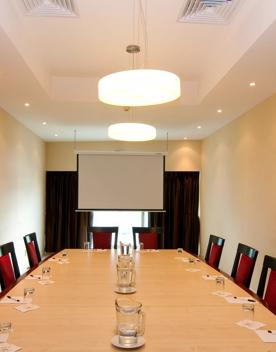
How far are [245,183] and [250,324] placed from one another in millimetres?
3760

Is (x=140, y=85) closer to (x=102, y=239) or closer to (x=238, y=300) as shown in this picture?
(x=238, y=300)

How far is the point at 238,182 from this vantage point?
583cm

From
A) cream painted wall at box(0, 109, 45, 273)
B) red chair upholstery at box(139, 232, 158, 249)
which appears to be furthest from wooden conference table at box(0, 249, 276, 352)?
cream painted wall at box(0, 109, 45, 273)

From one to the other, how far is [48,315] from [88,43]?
9.19ft

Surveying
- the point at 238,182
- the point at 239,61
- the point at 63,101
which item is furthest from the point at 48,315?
the point at 238,182

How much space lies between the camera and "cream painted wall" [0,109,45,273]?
18.3 ft

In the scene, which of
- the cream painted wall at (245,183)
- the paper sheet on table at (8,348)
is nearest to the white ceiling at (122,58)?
the cream painted wall at (245,183)

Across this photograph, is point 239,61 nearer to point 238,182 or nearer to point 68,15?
point 68,15

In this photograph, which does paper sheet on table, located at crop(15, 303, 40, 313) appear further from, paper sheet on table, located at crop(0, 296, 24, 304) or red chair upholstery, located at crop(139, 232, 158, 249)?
red chair upholstery, located at crop(139, 232, 158, 249)

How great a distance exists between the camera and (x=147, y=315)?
211 centimetres

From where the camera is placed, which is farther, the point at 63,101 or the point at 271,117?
the point at 63,101

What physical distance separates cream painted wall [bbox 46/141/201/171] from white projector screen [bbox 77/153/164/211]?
56 centimetres

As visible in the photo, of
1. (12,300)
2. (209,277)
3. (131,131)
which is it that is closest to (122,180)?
(131,131)

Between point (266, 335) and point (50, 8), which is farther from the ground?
point (50, 8)
